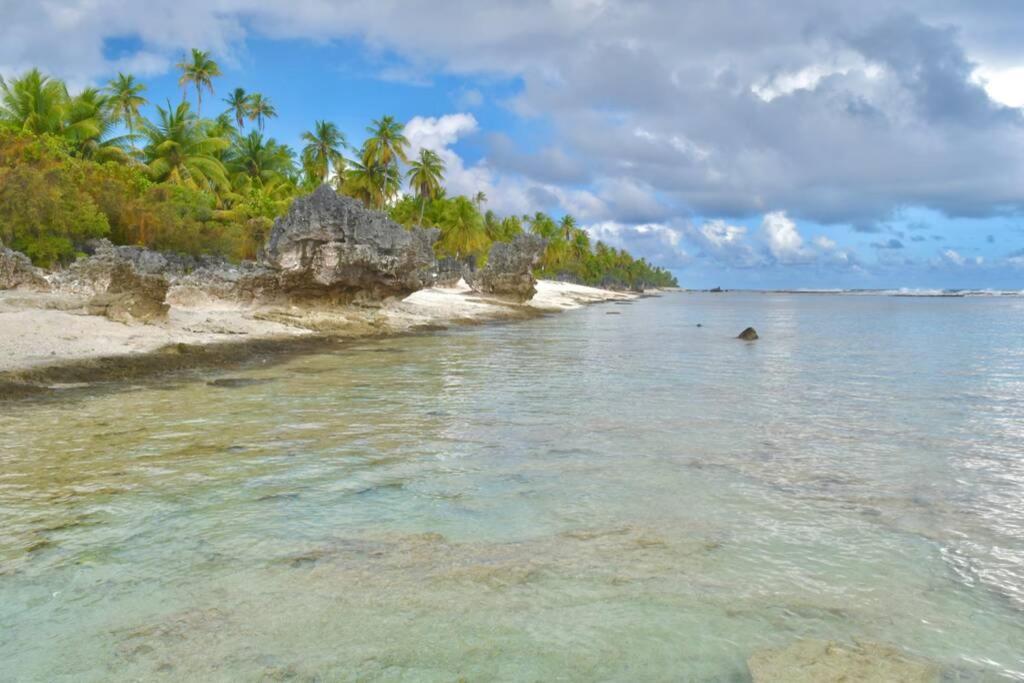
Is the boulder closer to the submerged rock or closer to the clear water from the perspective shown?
the clear water

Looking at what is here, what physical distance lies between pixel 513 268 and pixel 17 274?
1419 inches

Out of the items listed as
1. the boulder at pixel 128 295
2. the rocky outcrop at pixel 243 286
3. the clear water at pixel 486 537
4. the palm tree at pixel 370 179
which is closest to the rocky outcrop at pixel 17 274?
the rocky outcrop at pixel 243 286

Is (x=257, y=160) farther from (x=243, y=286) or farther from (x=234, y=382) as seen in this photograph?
(x=234, y=382)

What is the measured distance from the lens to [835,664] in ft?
13.0

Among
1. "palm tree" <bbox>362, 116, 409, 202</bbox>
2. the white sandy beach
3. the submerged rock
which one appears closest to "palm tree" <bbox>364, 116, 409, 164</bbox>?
"palm tree" <bbox>362, 116, 409, 202</bbox>

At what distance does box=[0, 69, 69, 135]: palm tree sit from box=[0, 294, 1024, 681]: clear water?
36422 mm

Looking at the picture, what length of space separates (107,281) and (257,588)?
19.5m

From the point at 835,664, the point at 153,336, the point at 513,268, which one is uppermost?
the point at 513,268

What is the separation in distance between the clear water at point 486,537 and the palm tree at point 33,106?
36.4 meters

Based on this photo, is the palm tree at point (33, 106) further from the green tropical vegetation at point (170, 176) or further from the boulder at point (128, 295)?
the boulder at point (128, 295)

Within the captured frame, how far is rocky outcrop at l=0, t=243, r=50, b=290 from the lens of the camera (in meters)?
20.6

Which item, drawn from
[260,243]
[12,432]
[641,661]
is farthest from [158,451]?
[260,243]

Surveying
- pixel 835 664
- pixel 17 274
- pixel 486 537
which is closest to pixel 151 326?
pixel 17 274

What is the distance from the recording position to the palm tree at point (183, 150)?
4678 cm
